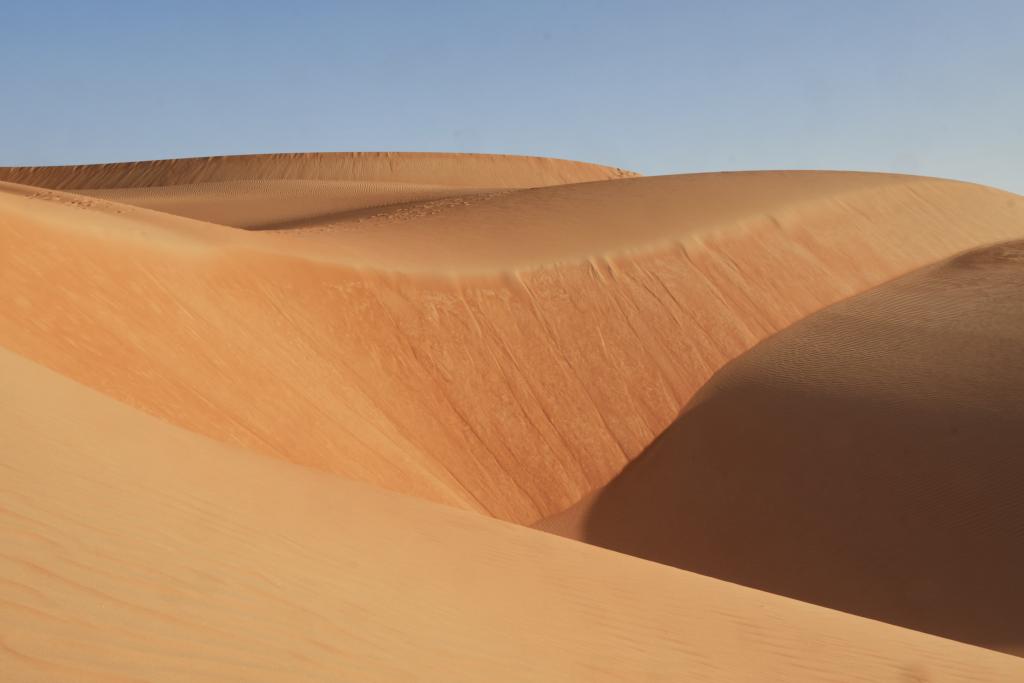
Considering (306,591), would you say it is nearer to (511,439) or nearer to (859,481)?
(511,439)

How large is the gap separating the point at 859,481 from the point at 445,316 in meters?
7.53

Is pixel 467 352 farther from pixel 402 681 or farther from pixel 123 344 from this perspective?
pixel 402 681

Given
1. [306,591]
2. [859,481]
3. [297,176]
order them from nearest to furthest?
[306,591] → [859,481] → [297,176]

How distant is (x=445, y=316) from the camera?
1688 centimetres

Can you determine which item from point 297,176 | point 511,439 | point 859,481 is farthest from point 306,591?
point 297,176

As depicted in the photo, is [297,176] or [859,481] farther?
[297,176]

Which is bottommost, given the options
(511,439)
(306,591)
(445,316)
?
(511,439)

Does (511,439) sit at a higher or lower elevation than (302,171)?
lower

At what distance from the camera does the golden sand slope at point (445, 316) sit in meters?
11.0

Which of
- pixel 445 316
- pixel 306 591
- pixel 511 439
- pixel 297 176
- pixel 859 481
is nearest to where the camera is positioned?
pixel 306 591

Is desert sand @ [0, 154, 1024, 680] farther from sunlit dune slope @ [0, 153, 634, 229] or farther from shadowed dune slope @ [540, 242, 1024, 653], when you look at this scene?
sunlit dune slope @ [0, 153, 634, 229]

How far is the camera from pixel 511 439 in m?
15.9

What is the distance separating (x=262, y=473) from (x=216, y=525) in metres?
2.11

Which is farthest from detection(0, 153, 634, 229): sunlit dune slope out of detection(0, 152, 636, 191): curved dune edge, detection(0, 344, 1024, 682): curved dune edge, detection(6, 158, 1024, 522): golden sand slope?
detection(0, 344, 1024, 682): curved dune edge
